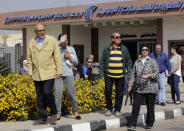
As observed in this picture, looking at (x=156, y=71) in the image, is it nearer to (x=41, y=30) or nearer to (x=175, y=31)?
(x=41, y=30)

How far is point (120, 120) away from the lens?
7.73m

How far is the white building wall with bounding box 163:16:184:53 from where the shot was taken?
17034mm

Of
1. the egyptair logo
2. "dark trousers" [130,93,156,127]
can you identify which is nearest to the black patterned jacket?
"dark trousers" [130,93,156,127]

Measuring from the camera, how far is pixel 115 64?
7844 millimetres

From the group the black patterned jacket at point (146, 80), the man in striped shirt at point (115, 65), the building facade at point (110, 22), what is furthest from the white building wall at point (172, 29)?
the black patterned jacket at point (146, 80)

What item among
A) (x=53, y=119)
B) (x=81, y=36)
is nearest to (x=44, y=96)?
(x=53, y=119)

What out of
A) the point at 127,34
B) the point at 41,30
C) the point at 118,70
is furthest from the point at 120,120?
the point at 127,34

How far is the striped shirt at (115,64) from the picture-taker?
7840mm

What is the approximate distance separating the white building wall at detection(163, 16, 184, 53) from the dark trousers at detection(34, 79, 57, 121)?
11409 millimetres

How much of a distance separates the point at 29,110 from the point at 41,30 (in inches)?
71.3

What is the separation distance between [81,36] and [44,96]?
595 inches

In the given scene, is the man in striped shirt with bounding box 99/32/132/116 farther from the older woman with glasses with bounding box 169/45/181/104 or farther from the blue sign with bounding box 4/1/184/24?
the blue sign with bounding box 4/1/184/24

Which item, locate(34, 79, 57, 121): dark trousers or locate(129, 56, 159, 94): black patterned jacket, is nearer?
locate(34, 79, 57, 121): dark trousers

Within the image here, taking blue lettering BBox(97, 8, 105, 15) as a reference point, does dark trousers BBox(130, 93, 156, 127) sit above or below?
below
